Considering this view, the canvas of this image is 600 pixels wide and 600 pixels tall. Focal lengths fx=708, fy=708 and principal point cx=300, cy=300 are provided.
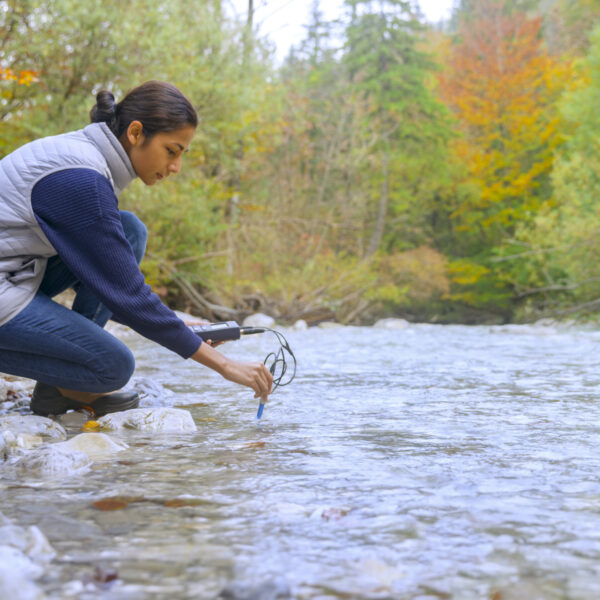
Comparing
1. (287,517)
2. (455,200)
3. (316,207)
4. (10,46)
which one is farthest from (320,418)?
(455,200)

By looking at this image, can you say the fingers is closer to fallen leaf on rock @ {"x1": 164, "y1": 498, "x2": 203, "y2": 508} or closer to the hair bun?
fallen leaf on rock @ {"x1": 164, "y1": 498, "x2": 203, "y2": 508}

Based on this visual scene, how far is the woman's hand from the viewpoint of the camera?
87.4 inches

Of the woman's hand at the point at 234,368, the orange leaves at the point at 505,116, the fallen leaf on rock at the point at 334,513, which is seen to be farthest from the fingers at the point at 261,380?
the orange leaves at the point at 505,116

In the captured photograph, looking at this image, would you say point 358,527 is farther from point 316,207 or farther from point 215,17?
point 316,207

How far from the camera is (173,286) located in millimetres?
11117

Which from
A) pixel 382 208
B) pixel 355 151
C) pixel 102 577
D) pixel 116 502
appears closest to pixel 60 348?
pixel 116 502

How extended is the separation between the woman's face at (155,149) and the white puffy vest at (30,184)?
0.04m

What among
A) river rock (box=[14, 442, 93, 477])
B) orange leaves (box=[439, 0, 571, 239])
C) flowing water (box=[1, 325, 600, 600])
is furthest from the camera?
orange leaves (box=[439, 0, 571, 239])

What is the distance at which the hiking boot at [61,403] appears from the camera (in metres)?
2.98

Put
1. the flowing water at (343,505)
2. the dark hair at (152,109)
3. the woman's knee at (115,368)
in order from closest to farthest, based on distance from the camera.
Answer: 1. the flowing water at (343,505)
2. the dark hair at (152,109)
3. the woman's knee at (115,368)

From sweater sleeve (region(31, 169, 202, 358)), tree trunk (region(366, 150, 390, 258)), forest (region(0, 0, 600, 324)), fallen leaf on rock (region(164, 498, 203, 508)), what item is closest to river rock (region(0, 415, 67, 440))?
sweater sleeve (region(31, 169, 202, 358))

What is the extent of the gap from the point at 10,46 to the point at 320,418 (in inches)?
308

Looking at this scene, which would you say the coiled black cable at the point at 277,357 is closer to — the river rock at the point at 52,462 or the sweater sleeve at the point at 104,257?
the sweater sleeve at the point at 104,257

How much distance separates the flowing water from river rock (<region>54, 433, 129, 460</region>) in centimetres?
8
